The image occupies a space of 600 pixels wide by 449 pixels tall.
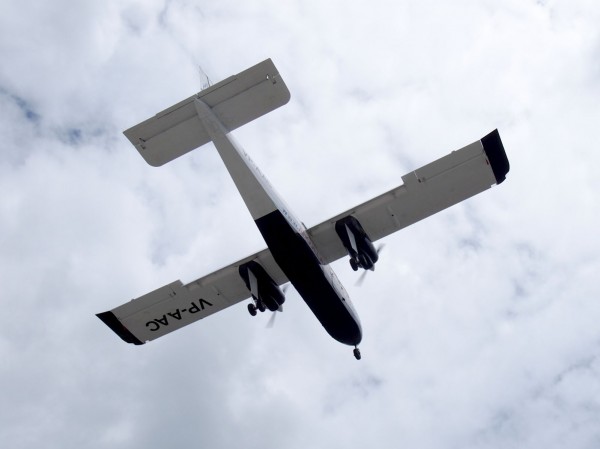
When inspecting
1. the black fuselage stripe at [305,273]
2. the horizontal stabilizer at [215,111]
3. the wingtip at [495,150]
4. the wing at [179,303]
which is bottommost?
the black fuselage stripe at [305,273]

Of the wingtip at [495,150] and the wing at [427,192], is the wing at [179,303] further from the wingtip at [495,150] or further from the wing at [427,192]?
the wingtip at [495,150]

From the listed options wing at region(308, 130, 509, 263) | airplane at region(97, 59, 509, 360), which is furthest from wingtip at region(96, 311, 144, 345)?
wing at region(308, 130, 509, 263)

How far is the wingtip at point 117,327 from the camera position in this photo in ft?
82.1

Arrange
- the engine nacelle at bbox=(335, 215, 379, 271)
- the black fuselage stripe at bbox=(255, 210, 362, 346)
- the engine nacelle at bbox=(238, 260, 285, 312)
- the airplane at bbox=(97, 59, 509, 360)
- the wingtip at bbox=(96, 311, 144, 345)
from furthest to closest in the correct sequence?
the wingtip at bbox=(96, 311, 144, 345) < the engine nacelle at bbox=(238, 260, 285, 312) < the engine nacelle at bbox=(335, 215, 379, 271) < the airplane at bbox=(97, 59, 509, 360) < the black fuselage stripe at bbox=(255, 210, 362, 346)

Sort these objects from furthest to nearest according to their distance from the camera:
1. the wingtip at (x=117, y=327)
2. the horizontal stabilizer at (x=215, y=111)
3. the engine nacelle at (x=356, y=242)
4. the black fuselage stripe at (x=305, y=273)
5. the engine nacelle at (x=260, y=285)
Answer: the wingtip at (x=117, y=327) → the engine nacelle at (x=260, y=285) → the engine nacelle at (x=356, y=242) → the horizontal stabilizer at (x=215, y=111) → the black fuselage stripe at (x=305, y=273)

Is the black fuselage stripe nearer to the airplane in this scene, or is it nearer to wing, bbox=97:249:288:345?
the airplane

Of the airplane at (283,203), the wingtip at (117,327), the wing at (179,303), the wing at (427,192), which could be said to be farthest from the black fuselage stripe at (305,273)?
the wingtip at (117,327)

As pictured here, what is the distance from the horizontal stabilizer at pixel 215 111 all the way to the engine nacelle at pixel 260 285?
4440mm

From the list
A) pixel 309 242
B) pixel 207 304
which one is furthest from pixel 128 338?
pixel 309 242

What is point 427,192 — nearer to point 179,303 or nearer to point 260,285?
point 260,285

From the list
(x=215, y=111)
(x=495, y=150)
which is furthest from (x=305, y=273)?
(x=495, y=150)

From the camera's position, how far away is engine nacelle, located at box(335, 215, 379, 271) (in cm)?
2245

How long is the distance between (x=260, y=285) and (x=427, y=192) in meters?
6.21

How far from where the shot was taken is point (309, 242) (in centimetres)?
2233
